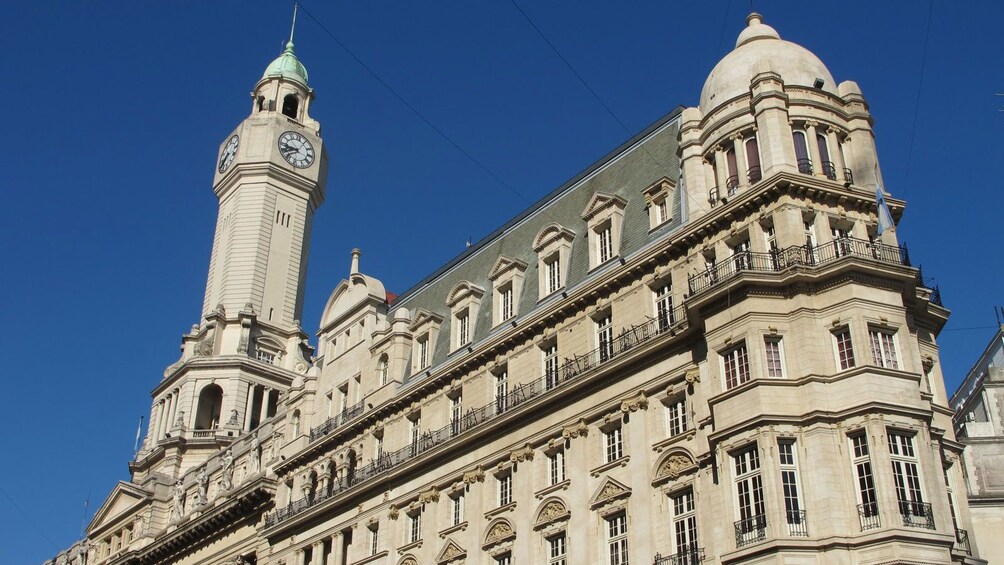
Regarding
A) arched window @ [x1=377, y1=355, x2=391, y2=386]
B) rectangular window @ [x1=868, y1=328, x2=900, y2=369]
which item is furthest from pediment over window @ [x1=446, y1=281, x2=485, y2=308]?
rectangular window @ [x1=868, y1=328, x2=900, y2=369]

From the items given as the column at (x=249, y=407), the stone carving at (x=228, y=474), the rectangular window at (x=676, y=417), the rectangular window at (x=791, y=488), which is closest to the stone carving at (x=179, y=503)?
the stone carving at (x=228, y=474)

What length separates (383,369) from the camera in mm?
58812

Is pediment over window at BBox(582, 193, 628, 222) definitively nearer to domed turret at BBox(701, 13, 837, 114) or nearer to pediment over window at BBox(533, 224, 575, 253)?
pediment over window at BBox(533, 224, 575, 253)

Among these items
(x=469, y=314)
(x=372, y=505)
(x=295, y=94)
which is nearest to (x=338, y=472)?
(x=372, y=505)

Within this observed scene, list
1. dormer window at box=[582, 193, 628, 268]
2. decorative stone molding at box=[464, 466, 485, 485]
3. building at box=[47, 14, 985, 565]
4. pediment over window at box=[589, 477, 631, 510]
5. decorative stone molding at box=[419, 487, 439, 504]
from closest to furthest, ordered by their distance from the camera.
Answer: building at box=[47, 14, 985, 565], pediment over window at box=[589, 477, 631, 510], dormer window at box=[582, 193, 628, 268], decorative stone molding at box=[464, 466, 485, 485], decorative stone molding at box=[419, 487, 439, 504]

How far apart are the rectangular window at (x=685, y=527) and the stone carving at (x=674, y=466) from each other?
769 mm

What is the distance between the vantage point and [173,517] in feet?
256

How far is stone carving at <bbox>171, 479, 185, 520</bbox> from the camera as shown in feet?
255

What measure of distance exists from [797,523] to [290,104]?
89313 millimetres

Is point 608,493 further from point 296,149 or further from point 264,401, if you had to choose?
point 296,149

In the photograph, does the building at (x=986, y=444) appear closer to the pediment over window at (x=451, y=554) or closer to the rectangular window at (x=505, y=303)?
the pediment over window at (x=451, y=554)

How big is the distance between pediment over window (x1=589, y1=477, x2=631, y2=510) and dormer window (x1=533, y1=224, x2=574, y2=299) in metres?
10.7

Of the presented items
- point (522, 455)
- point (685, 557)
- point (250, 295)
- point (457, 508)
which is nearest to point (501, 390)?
point (522, 455)

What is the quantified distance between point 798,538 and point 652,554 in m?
6.54
